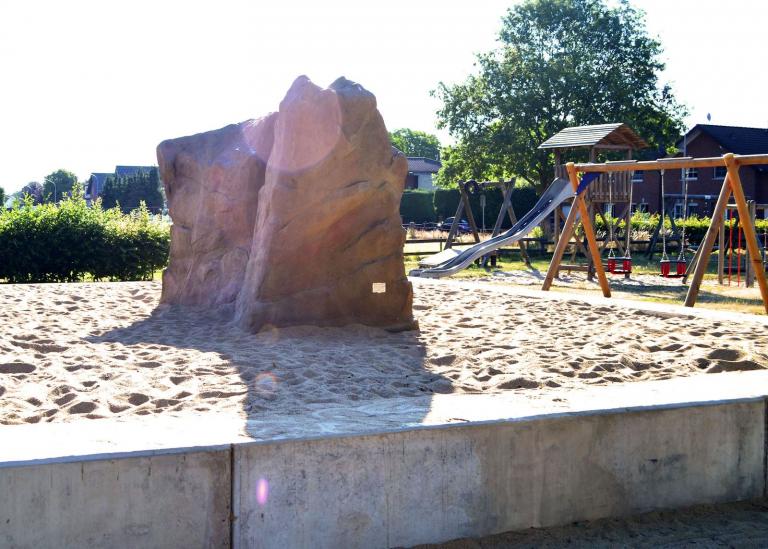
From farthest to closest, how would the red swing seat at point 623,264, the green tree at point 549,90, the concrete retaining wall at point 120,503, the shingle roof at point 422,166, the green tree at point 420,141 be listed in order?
the green tree at point 420,141 → the shingle roof at point 422,166 → the green tree at point 549,90 → the red swing seat at point 623,264 → the concrete retaining wall at point 120,503

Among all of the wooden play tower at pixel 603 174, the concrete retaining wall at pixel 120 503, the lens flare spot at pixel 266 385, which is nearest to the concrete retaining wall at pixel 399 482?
the concrete retaining wall at pixel 120 503

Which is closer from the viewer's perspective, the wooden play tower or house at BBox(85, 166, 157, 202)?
the wooden play tower

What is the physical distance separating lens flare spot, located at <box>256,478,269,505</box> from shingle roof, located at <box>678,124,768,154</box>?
4788 centimetres

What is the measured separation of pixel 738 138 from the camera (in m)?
→ 48.3

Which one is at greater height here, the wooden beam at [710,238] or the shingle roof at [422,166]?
the shingle roof at [422,166]

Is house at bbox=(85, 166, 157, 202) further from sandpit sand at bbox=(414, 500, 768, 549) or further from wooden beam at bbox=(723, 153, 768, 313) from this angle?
sandpit sand at bbox=(414, 500, 768, 549)

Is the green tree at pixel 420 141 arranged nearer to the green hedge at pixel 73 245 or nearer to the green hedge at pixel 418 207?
the green hedge at pixel 418 207

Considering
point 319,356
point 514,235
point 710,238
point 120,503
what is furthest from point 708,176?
point 120,503

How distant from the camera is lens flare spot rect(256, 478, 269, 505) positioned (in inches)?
149

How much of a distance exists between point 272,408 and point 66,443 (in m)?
1.37

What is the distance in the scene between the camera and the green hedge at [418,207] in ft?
166

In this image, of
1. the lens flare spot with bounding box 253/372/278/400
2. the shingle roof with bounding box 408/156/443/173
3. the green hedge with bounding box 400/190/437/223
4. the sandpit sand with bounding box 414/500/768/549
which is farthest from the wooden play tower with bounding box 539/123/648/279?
the shingle roof with bounding box 408/156/443/173

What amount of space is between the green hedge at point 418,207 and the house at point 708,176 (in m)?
12.0

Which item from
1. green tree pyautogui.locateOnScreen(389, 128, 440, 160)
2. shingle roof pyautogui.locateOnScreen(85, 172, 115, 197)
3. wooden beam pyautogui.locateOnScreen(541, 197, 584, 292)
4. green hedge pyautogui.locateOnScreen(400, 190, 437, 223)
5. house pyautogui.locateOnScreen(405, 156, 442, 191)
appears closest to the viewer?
wooden beam pyautogui.locateOnScreen(541, 197, 584, 292)
